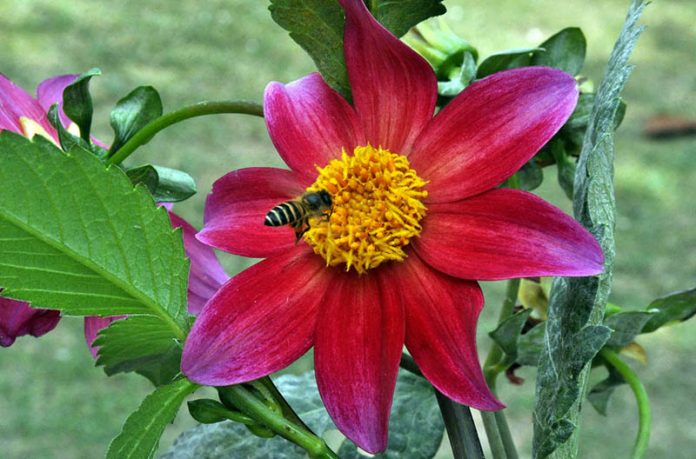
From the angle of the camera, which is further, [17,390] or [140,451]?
[17,390]

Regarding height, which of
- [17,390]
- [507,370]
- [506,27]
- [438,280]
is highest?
[438,280]

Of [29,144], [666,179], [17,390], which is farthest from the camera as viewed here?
[666,179]

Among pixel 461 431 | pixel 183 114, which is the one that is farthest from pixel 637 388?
pixel 183 114

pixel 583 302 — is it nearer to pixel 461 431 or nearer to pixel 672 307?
pixel 461 431

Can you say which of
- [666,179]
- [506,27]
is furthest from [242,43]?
[666,179]

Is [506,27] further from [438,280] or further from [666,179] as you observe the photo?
[438,280]

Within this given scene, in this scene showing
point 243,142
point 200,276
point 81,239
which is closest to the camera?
point 81,239

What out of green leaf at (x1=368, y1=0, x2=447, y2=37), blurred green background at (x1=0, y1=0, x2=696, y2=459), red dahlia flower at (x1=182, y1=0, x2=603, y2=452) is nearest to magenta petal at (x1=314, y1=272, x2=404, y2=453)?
red dahlia flower at (x1=182, y1=0, x2=603, y2=452)
